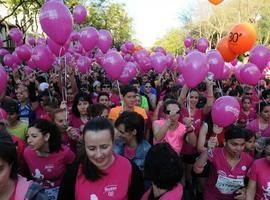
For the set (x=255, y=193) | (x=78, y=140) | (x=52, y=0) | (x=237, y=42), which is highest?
(x=52, y=0)

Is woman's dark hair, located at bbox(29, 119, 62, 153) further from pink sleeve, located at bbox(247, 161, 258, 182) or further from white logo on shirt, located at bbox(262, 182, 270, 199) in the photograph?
white logo on shirt, located at bbox(262, 182, 270, 199)

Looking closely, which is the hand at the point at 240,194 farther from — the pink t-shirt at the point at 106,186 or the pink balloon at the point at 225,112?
the pink t-shirt at the point at 106,186

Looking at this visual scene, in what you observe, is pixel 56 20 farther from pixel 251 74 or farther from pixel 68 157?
pixel 251 74

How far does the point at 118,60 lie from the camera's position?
584 centimetres

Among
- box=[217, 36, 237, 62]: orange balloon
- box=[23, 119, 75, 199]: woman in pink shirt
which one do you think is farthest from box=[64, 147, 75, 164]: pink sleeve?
box=[217, 36, 237, 62]: orange balloon

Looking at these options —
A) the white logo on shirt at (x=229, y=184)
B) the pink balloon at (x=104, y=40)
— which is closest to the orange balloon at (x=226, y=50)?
the pink balloon at (x=104, y=40)

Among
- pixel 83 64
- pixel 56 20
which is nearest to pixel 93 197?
pixel 56 20

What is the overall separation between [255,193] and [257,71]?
3355 mm

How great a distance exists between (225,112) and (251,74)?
104 inches

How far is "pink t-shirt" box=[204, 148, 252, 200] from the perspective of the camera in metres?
3.42

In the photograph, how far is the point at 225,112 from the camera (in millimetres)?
3680

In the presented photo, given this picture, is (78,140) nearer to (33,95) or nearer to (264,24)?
(33,95)

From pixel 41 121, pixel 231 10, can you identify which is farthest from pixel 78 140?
pixel 231 10

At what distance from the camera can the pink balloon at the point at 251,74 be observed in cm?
607
